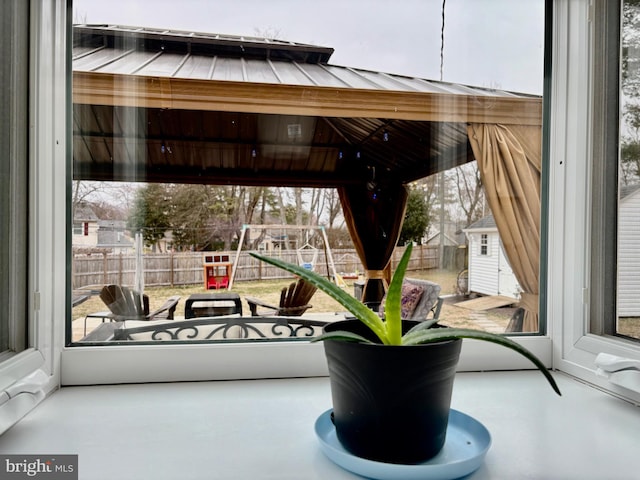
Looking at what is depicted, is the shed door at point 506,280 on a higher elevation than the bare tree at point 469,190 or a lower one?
lower

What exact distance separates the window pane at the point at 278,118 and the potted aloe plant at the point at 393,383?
27 cm

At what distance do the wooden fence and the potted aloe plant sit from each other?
1.05 ft

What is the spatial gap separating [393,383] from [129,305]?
826mm

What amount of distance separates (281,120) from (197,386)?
1.47 meters

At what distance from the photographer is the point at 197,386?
26.4 inches

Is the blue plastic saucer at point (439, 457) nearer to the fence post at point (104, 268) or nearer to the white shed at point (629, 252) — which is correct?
the white shed at point (629, 252)

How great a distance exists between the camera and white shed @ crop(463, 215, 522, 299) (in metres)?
1.06

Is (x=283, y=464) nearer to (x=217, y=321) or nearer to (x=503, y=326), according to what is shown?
(x=217, y=321)

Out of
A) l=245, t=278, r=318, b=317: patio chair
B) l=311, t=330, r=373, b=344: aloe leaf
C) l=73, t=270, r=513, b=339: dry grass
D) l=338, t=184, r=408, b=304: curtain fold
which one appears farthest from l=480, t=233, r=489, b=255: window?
l=311, t=330, r=373, b=344: aloe leaf

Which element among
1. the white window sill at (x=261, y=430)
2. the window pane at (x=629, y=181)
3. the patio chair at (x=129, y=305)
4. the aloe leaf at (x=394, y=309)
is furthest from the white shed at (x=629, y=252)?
the patio chair at (x=129, y=305)

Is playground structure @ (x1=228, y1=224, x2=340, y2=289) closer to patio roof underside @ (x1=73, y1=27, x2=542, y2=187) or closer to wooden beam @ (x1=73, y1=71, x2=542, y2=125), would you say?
patio roof underside @ (x1=73, y1=27, x2=542, y2=187)

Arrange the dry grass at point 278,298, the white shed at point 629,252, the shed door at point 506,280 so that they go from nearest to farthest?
the white shed at point 629,252 → the dry grass at point 278,298 → the shed door at point 506,280

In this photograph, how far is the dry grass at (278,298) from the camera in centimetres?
84

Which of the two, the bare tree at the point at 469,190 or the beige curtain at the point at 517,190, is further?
the bare tree at the point at 469,190
